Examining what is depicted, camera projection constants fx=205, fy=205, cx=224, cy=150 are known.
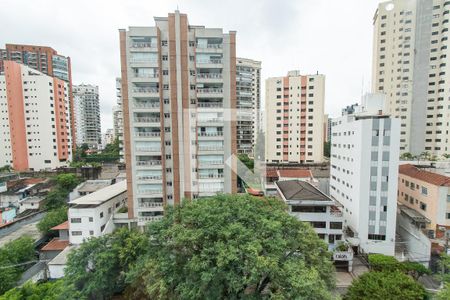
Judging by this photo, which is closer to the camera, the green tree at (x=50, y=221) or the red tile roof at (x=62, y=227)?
the red tile roof at (x=62, y=227)

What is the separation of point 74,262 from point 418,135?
50214mm

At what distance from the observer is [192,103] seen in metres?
17.1

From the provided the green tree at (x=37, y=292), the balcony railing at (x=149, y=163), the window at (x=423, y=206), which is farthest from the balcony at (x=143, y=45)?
the window at (x=423, y=206)

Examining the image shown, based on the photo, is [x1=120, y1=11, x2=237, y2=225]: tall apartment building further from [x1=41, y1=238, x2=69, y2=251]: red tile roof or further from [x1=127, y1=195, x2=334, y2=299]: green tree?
[x1=127, y1=195, x2=334, y2=299]: green tree

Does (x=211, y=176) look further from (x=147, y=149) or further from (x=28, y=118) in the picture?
(x=28, y=118)

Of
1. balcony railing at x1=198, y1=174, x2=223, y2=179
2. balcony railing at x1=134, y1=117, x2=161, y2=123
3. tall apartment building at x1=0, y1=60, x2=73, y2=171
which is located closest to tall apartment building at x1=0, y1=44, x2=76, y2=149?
tall apartment building at x1=0, y1=60, x2=73, y2=171

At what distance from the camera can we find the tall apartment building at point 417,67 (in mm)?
34438

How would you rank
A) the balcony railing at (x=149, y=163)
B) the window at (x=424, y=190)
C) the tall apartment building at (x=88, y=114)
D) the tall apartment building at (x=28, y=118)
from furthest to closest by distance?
the tall apartment building at (x=88, y=114), the tall apartment building at (x=28, y=118), the window at (x=424, y=190), the balcony railing at (x=149, y=163)

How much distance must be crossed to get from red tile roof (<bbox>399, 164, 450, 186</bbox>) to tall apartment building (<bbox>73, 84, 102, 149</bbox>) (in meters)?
83.4

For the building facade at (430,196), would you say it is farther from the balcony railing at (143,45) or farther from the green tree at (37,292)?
the balcony railing at (143,45)

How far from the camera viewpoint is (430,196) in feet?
56.1

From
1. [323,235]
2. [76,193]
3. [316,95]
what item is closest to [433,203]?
[323,235]

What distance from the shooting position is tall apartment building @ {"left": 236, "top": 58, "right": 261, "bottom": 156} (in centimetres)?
3822

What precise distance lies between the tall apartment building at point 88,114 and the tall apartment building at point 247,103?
59.0m
